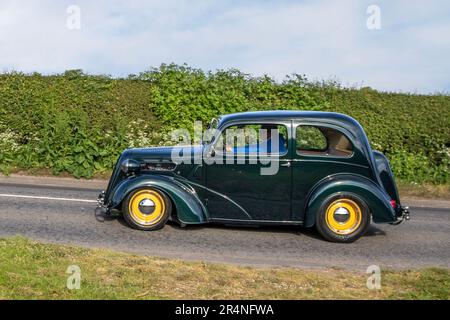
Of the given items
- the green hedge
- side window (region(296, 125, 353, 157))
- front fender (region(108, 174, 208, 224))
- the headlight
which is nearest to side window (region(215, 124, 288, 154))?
side window (region(296, 125, 353, 157))

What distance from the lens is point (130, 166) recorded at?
9461 mm

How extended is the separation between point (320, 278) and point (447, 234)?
12.8 feet

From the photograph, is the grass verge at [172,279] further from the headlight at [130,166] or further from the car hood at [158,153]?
the car hood at [158,153]

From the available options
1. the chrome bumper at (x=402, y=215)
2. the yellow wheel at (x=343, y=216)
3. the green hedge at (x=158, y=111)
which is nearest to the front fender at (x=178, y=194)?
the yellow wheel at (x=343, y=216)

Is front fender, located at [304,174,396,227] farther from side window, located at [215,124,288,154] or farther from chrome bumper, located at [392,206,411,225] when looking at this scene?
side window, located at [215,124,288,154]

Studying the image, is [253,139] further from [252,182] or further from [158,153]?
[158,153]

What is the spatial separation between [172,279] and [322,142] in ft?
11.7

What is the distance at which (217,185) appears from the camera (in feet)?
30.3

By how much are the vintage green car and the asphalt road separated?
0.27 m

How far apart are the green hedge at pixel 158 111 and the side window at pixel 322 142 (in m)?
6.36

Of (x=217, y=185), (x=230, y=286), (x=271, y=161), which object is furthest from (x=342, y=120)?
(x=230, y=286)

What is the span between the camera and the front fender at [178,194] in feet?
30.1

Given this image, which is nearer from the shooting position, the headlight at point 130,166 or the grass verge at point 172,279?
the grass verge at point 172,279
